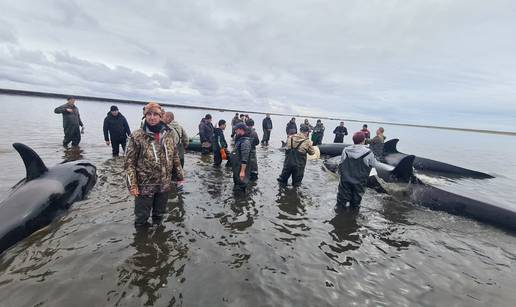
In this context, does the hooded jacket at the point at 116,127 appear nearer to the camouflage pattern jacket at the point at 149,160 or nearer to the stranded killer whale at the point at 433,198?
the camouflage pattern jacket at the point at 149,160

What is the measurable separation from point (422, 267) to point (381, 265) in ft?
2.84

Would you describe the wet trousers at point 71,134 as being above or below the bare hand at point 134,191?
below

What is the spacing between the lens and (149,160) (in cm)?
518

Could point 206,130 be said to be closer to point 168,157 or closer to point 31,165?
point 31,165

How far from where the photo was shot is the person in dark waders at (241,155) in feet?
27.1

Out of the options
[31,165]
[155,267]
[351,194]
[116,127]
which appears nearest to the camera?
[155,267]

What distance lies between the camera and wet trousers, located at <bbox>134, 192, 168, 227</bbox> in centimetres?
551

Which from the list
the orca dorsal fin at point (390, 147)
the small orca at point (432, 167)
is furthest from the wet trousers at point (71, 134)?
the orca dorsal fin at point (390, 147)

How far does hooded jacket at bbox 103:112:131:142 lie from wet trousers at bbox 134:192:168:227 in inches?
310

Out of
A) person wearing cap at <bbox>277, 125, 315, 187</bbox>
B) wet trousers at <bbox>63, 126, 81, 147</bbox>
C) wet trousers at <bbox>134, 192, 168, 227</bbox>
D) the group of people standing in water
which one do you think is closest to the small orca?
person wearing cap at <bbox>277, 125, 315, 187</bbox>

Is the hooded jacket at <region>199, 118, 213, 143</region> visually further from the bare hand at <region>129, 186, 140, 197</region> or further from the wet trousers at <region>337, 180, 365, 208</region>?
the bare hand at <region>129, 186, 140, 197</region>

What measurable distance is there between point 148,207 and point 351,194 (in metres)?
5.52

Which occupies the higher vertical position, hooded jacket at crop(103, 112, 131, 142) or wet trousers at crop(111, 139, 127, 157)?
hooded jacket at crop(103, 112, 131, 142)

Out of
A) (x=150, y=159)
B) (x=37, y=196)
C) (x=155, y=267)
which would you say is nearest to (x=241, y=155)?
(x=150, y=159)
